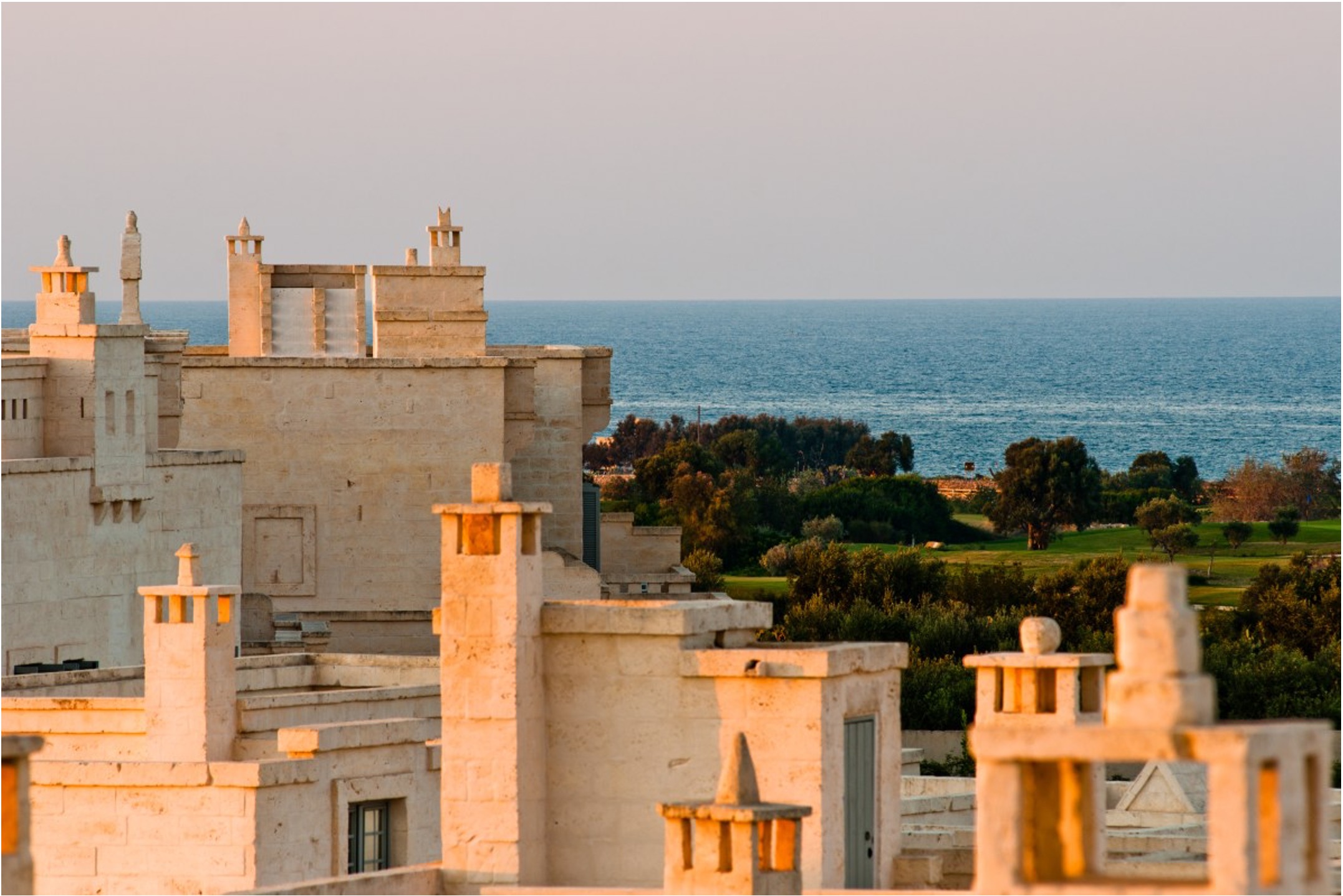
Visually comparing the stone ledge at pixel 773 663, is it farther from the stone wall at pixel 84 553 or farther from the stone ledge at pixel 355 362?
the stone ledge at pixel 355 362

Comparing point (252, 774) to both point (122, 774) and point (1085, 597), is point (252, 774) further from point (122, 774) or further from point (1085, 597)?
point (1085, 597)

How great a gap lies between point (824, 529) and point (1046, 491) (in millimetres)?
8979

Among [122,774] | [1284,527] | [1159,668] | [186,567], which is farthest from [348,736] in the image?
[1284,527]

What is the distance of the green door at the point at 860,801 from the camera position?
22.5 meters

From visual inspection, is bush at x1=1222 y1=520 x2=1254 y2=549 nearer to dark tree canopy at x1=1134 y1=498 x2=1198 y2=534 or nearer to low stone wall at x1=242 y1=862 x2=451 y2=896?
dark tree canopy at x1=1134 y1=498 x2=1198 y2=534

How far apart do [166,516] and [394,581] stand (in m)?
6.41

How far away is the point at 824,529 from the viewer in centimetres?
11125

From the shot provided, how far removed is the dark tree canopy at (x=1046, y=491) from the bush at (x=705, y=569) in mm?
26087

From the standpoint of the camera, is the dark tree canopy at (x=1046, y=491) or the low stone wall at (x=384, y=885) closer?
the low stone wall at (x=384, y=885)

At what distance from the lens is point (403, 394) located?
157ft

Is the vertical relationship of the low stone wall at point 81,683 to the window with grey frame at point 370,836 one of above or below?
above

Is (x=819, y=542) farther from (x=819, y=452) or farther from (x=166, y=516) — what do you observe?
(x=819, y=452)

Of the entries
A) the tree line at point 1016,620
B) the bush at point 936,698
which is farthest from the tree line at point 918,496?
the bush at point 936,698

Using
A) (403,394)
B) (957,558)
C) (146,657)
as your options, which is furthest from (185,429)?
(957,558)
